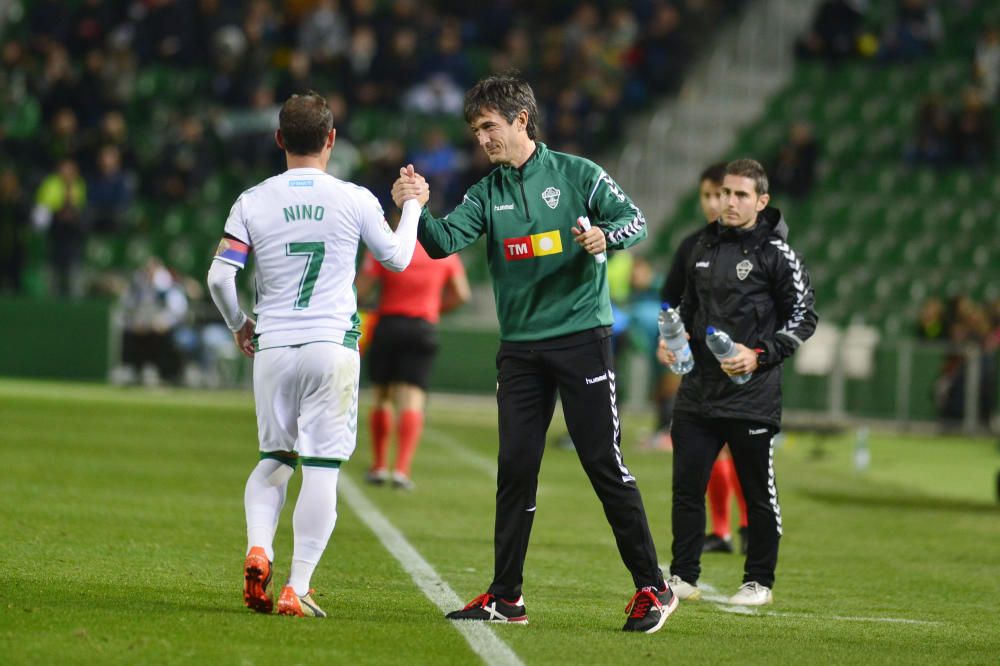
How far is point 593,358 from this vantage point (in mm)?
6777

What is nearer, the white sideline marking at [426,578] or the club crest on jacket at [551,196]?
the white sideline marking at [426,578]

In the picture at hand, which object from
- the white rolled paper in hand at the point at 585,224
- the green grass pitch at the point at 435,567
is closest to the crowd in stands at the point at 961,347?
the green grass pitch at the point at 435,567

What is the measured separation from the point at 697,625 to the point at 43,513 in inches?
182

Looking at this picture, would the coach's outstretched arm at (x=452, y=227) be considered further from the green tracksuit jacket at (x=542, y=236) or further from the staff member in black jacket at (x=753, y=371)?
the staff member in black jacket at (x=753, y=371)

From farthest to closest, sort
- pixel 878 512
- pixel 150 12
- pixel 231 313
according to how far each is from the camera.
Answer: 1. pixel 150 12
2. pixel 878 512
3. pixel 231 313

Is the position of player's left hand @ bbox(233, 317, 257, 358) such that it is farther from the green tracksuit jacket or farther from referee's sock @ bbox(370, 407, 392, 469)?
referee's sock @ bbox(370, 407, 392, 469)

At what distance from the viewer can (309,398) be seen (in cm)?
651

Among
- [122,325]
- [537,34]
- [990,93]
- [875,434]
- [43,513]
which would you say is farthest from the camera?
[537,34]

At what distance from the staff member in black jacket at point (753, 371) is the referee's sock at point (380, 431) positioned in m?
5.48

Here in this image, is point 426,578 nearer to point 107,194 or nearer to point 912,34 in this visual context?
point 107,194

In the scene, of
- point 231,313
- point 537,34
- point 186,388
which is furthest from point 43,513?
point 537,34

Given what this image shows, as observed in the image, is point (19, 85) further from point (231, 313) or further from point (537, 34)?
point (231, 313)

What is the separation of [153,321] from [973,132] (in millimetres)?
13140

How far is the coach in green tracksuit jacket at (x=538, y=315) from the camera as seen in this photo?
22.1 ft
